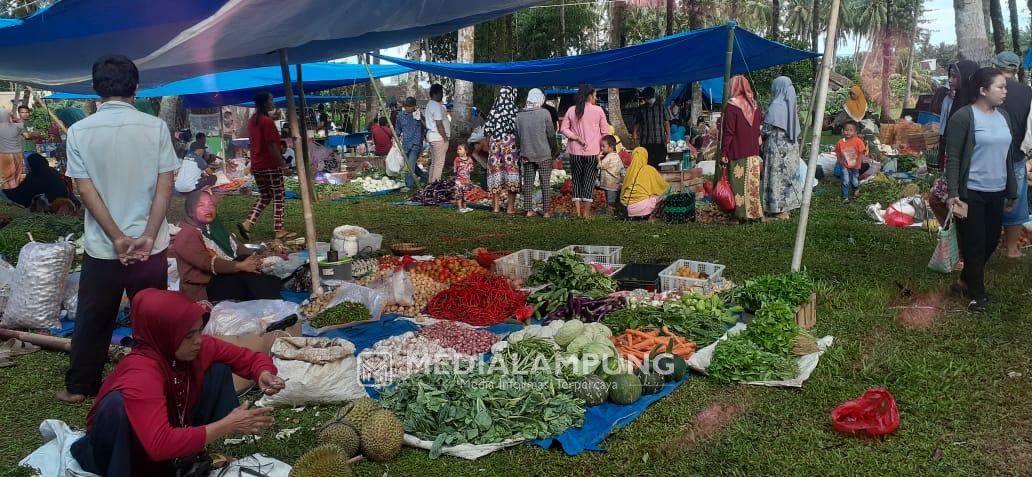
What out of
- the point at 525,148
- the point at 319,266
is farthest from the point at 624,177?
the point at 319,266

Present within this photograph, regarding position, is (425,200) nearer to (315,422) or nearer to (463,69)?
(463,69)

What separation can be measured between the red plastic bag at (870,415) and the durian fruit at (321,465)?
8.15ft

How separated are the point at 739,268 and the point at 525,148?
4342 millimetres

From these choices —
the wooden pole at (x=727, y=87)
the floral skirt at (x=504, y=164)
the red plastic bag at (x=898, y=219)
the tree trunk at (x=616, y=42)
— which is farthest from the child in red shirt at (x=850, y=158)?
the tree trunk at (x=616, y=42)

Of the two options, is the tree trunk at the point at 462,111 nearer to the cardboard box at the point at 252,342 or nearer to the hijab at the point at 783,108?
the hijab at the point at 783,108

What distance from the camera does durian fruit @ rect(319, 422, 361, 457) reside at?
3736 mm

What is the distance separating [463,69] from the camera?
11.5m

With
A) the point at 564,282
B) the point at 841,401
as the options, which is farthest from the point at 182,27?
the point at 841,401

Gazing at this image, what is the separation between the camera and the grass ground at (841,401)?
3.67m

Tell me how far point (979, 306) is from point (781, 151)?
4.50 metres

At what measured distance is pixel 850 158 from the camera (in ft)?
36.7

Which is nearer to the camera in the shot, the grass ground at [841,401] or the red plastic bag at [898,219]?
the grass ground at [841,401]

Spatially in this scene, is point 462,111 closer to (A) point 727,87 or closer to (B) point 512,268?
(A) point 727,87

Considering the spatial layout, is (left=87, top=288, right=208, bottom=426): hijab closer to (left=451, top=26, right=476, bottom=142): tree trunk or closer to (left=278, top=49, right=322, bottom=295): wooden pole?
(left=278, top=49, right=322, bottom=295): wooden pole
